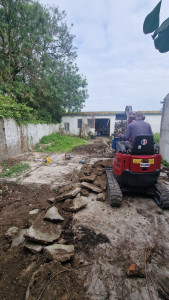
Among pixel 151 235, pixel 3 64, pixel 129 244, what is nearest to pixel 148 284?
pixel 129 244

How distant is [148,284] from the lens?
150 centimetres

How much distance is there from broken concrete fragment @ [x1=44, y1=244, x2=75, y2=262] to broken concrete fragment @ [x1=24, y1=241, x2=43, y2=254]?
146mm

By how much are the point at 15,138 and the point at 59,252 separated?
6933 millimetres

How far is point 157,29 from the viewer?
2.95 ft

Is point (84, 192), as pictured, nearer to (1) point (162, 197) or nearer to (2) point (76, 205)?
(2) point (76, 205)

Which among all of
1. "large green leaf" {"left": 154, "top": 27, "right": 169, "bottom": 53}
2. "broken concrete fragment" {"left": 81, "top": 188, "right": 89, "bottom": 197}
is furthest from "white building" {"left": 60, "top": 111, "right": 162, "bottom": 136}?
"large green leaf" {"left": 154, "top": 27, "right": 169, "bottom": 53}

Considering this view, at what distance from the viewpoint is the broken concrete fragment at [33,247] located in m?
1.79

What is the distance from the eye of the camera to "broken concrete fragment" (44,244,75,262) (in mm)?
1641

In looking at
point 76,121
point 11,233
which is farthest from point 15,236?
point 76,121

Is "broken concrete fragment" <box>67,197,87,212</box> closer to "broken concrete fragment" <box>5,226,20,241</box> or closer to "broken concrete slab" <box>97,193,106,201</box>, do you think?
"broken concrete slab" <box>97,193,106,201</box>

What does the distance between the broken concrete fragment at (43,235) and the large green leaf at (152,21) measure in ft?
8.17

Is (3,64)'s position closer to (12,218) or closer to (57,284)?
(12,218)

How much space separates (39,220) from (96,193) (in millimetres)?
1624

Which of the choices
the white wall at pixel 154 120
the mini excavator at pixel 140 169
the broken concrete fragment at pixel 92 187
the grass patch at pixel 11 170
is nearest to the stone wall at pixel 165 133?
the mini excavator at pixel 140 169
